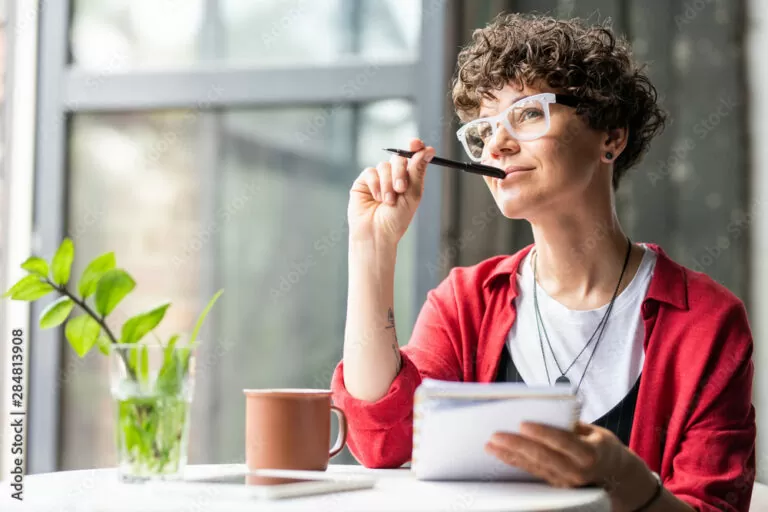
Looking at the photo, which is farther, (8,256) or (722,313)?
(8,256)

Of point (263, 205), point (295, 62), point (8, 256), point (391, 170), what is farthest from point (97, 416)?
point (391, 170)

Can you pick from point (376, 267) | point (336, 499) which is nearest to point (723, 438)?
point (376, 267)

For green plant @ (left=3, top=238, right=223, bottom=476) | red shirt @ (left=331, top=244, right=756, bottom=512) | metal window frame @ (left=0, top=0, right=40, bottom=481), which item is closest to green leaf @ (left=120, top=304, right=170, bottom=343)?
green plant @ (left=3, top=238, right=223, bottom=476)

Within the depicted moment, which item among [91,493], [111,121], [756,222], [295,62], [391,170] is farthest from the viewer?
[111,121]

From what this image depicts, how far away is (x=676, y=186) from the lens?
8.15 ft

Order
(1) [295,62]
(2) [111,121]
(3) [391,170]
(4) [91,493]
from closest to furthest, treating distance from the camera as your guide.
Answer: (4) [91,493] → (3) [391,170] → (1) [295,62] → (2) [111,121]

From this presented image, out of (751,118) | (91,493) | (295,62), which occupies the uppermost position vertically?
(295,62)

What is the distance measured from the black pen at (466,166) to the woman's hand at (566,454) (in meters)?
0.50

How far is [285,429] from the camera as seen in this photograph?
3.38 ft

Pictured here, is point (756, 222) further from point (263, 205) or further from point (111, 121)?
point (111, 121)

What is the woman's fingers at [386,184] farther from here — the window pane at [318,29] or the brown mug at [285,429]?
the window pane at [318,29]

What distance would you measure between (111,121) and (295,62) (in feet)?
2.17

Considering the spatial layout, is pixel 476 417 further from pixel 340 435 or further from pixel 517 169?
pixel 517 169

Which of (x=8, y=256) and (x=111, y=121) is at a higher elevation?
(x=111, y=121)
